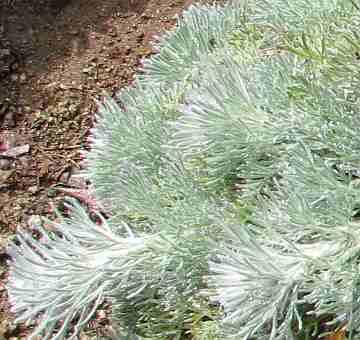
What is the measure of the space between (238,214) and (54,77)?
184 centimetres

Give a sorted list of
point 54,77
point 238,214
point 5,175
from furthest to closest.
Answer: point 54,77, point 5,175, point 238,214

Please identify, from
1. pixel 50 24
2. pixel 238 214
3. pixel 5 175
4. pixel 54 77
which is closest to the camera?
pixel 238 214

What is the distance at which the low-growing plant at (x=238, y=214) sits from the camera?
57.9 inches

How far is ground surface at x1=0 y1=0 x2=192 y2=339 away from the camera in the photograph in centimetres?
297

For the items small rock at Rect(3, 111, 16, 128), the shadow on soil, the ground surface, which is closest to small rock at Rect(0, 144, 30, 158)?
the ground surface

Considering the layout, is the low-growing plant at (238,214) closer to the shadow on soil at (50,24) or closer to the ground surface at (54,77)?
the ground surface at (54,77)

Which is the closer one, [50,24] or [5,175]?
[5,175]

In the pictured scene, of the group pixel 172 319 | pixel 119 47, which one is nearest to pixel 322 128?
pixel 172 319

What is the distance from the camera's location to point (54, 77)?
3.31 metres

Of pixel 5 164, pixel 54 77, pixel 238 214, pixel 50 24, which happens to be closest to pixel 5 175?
pixel 5 164

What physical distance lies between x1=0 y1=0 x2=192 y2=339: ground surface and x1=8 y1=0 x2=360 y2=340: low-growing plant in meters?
0.96

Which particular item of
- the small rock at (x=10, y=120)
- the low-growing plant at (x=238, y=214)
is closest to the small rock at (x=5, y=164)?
the small rock at (x=10, y=120)

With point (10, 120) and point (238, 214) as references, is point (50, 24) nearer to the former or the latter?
point (10, 120)

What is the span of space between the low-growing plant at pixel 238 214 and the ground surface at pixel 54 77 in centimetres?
96
